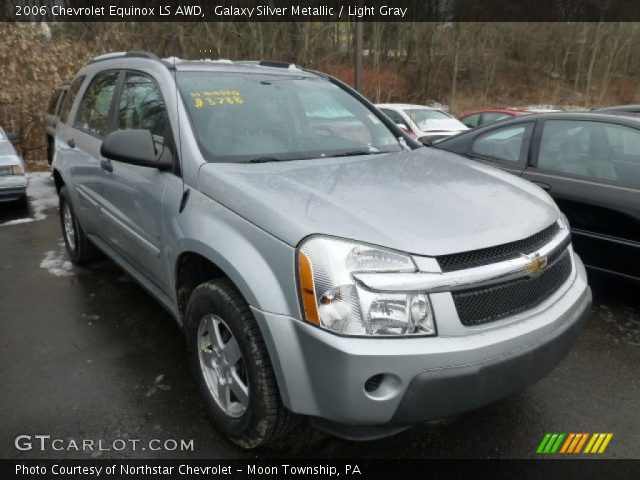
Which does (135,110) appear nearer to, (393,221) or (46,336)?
(46,336)

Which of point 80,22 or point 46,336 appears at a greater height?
point 80,22

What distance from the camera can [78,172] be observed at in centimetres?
414

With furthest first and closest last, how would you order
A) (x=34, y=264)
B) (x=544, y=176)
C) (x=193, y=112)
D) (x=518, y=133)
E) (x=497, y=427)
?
(x=34, y=264), (x=518, y=133), (x=544, y=176), (x=193, y=112), (x=497, y=427)

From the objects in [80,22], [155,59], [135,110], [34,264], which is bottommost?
[34,264]

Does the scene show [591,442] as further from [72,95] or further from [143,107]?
[72,95]

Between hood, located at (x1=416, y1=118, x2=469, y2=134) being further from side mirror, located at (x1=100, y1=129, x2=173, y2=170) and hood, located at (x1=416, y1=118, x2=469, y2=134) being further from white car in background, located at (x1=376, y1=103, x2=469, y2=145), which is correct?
side mirror, located at (x1=100, y1=129, x2=173, y2=170)

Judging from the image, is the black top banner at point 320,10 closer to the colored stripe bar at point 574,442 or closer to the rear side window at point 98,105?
the rear side window at point 98,105

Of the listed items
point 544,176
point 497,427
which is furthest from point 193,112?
point 544,176

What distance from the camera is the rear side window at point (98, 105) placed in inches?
146

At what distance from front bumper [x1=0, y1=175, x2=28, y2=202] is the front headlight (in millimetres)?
6463

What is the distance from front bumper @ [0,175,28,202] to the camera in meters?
6.79

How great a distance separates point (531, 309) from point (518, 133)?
8.84 ft

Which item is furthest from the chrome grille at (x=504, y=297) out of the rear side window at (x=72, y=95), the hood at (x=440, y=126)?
the hood at (x=440, y=126)

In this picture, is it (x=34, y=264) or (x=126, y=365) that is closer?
(x=126, y=365)
